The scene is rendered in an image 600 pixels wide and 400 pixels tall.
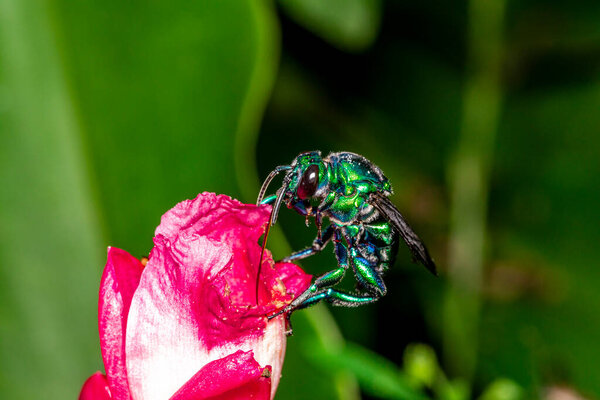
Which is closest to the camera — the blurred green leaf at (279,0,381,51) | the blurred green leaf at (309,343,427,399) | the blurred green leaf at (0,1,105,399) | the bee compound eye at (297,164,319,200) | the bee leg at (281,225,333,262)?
the bee compound eye at (297,164,319,200)

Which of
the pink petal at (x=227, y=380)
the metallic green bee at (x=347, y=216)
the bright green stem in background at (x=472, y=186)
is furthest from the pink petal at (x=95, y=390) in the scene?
the bright green stem in background at (x=472, y=186)

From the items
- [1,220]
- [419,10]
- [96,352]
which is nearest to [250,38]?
[1,220]

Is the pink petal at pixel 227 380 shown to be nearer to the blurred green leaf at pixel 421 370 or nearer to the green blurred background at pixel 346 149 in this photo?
the green blurred background at pixel 346 149

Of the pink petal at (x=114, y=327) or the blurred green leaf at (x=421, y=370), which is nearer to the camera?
the pink petal at (x=114, y=327)

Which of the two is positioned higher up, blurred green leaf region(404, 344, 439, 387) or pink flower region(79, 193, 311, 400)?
pink flower region(79, 193, 311, 400)

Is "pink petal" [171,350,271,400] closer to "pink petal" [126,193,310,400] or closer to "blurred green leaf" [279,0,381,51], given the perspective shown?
"pink petal" [126,193,310,400]

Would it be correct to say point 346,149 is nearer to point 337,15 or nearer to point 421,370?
point 337,15

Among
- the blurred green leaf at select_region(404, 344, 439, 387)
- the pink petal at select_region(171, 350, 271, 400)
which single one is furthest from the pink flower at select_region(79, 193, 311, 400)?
the blurred green leaf at select_region(404, 344, 439, 387)

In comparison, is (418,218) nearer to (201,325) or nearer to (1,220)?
(1,220)
